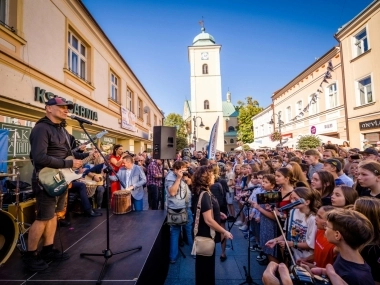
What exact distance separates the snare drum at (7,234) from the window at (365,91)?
1700 centimetres

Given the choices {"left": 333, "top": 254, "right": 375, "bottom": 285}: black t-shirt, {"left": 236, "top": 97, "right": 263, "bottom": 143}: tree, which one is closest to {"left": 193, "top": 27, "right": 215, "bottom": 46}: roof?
{"left": 236, "top": 97, "right": 263, "bottom": 143}: tree

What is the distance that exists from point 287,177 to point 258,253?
1903mm

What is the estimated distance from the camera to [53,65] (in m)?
6.38

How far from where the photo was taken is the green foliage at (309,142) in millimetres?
13359

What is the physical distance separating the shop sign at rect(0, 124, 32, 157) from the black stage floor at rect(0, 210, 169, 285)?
109 inches

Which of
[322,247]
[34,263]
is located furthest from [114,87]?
[322,247]

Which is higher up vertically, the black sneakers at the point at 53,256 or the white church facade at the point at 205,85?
the white church facade at the point at 205,85

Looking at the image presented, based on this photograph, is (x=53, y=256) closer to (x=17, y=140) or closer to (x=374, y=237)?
(x=374, y=237)

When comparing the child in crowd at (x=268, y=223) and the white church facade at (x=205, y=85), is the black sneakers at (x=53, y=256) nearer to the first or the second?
the child in crowd at (x=268, y=223)

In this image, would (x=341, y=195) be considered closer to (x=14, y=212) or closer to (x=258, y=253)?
(x=258, y=253)

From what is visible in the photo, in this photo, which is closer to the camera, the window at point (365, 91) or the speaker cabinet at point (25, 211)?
the speaker cabinet at point (25, 211)

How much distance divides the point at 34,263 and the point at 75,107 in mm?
6043

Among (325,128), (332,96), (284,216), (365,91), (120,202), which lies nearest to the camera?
(284,216)

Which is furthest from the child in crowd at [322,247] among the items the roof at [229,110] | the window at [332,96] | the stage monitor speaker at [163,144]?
the roof at [229,110]
